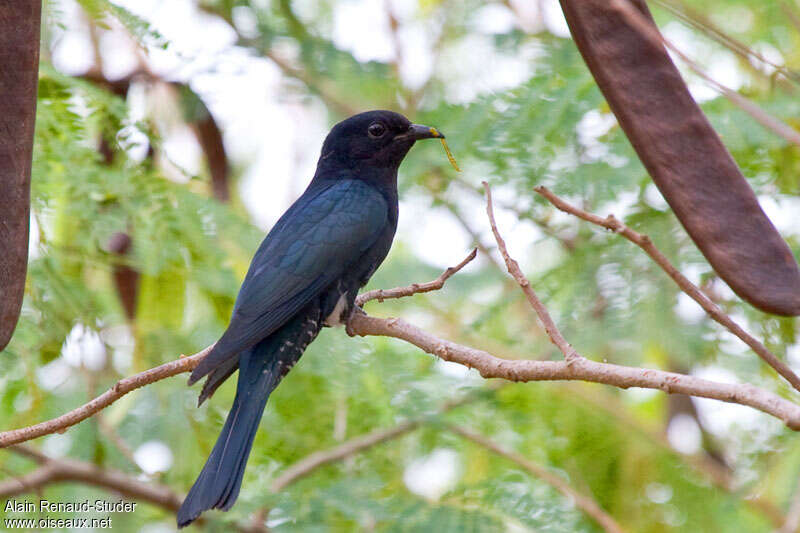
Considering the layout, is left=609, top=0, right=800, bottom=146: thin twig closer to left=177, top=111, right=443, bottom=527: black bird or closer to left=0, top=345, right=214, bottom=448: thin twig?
left=0, top=345, right=214, bottom=448: thin twig

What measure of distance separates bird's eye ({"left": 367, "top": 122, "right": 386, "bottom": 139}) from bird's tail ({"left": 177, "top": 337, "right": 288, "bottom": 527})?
1078 mm

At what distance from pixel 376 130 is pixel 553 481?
1.62m

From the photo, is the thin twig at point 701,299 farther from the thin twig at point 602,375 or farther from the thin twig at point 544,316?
the thin twig at point 544,316

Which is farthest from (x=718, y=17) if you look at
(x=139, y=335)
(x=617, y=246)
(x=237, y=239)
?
(x=139, y=335)

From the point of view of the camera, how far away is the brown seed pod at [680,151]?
1980mm

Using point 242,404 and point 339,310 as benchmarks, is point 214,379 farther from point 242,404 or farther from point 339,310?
point 339,310

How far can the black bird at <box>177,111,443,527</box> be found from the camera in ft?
9.53

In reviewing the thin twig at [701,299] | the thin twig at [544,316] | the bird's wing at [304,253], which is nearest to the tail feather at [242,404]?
the bird's wing at [304,253]

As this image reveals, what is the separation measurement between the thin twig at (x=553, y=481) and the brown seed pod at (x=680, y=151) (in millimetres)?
2134

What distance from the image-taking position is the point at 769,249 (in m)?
2.01

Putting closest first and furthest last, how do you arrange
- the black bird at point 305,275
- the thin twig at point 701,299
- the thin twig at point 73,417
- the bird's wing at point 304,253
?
1. the thin twig at point 701,299
2. the thin twig at point 73,417
3. the black bird at point 305,275
4. the bird's wing at point 304,253

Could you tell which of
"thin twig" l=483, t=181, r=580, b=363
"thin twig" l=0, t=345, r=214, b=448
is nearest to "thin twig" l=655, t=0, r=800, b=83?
"thin twig" l=483, t=181, r=580, b=363

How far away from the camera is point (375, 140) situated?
4.07 m

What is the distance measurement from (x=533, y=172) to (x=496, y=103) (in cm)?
32
